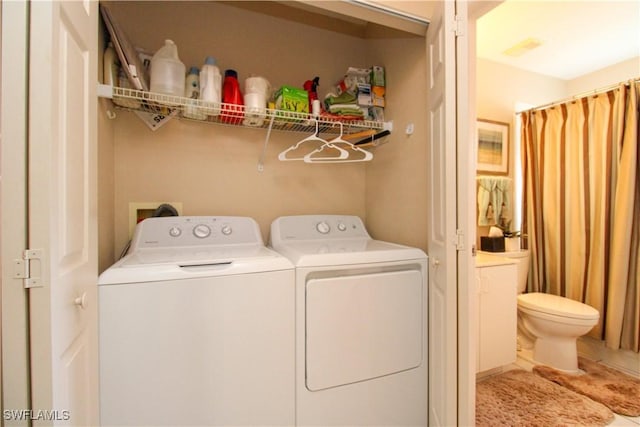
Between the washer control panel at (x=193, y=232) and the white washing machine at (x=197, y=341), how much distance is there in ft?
0.62

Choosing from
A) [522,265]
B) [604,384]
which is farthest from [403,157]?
[604,384]

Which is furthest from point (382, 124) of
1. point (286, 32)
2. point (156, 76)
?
point (156, 76)

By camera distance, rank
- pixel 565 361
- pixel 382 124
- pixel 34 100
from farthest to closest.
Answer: pixel 565 361
pixel 382 124
pixel 34 100

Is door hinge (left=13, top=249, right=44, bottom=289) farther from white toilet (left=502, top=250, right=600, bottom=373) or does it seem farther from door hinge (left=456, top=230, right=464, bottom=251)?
white toilet (left=502, top=250, right=600, bottom=373)

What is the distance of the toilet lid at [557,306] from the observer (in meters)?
2.03

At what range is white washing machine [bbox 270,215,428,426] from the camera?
4.09 ft

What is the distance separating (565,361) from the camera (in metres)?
2.15

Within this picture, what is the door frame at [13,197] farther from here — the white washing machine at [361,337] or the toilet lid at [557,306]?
the toilet lid at [557,306]

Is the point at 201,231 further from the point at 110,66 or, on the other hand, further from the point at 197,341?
the point at 110,66

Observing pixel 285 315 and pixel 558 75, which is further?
pixel 558 75

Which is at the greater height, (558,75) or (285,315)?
(558,75)

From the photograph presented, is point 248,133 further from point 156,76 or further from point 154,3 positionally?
point 154,3

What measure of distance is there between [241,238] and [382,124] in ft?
3.67

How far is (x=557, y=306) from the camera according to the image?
7.13 ft
